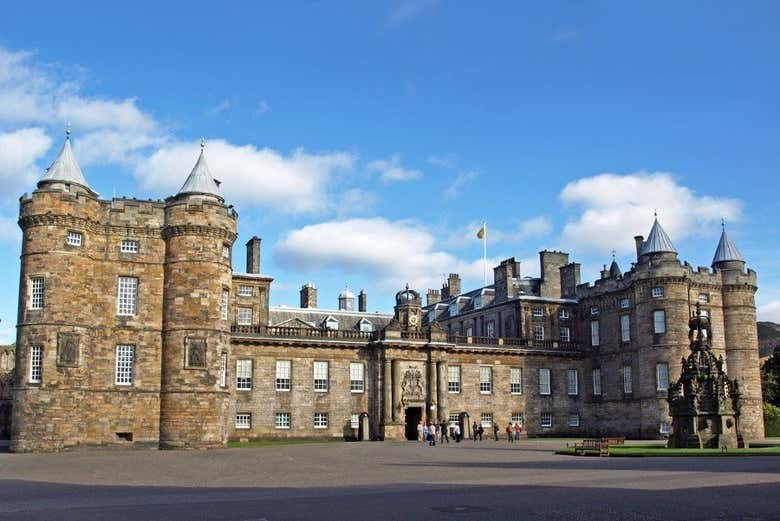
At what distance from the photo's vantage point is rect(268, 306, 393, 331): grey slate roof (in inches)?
2347

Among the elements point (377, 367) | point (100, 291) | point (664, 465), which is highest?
point (100, 291)

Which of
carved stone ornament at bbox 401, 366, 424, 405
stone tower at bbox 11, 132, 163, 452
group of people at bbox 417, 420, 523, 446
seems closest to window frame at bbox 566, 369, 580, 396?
group of people at bbox 417, 420, 523, 446

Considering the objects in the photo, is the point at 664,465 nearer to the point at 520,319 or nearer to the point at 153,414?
the point at 153,414

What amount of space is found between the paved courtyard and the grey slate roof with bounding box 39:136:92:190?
1784 cm

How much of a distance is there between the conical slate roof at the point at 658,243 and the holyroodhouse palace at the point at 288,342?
15 centimetres

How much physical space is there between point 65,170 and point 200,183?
6.92m

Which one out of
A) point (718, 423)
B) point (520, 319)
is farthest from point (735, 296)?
point (718, 423)

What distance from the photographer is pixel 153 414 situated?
1625 inches

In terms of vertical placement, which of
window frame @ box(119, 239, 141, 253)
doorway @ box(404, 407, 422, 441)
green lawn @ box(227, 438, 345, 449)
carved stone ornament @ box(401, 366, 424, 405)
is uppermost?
window frame @ box(119, 239, 141, 253)

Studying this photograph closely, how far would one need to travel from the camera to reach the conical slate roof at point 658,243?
177 ft

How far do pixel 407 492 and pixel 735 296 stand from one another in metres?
45.9

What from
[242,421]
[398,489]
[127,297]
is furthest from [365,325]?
[398,489]

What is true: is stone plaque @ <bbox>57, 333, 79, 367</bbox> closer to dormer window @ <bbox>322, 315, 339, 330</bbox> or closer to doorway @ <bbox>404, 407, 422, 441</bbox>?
doorway @ <bbox>404, 407, 422, 441</bbox>

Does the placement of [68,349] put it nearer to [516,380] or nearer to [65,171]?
[65,171]
